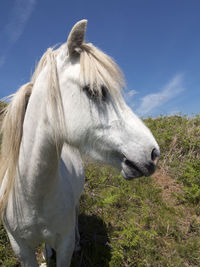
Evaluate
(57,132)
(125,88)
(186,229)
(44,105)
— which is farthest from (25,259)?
(186,229)

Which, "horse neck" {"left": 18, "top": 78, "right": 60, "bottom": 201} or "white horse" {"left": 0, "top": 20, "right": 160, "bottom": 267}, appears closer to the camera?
"white horse" {"left": 0, "top": 20, "right": 160, "bottom": 267}

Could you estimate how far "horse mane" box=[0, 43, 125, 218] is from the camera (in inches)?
49.6

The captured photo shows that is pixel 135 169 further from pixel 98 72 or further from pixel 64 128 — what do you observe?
pixel 98 72

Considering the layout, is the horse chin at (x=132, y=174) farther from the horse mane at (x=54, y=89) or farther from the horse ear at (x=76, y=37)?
the horse ear at (x=76, y=37)

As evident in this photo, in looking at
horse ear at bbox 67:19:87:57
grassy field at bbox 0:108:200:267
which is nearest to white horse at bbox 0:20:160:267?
horse ear at bbox 67:19:87:57

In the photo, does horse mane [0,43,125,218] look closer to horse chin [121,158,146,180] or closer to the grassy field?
horse chin [121,158,146,180]

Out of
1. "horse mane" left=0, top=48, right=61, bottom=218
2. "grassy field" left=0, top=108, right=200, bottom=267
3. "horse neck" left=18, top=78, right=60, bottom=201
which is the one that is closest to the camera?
"horse neck" left=18, top=78, right=60, bottom=201

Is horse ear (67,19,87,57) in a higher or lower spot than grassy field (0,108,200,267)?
higher

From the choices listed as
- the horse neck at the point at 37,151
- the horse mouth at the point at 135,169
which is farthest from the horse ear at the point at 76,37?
the horse mouth at the point at 135,169

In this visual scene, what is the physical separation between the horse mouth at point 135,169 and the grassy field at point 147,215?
32cm

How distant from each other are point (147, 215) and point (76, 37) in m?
3.25

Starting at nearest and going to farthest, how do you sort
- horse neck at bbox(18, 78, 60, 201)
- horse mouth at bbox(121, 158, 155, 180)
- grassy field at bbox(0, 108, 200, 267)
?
horse mouth at bbox(121, 158, 155, 180) < horse neck at bbox(18, 78, 60, 201) < grassy field at bbox(0, 108, 200, 267)

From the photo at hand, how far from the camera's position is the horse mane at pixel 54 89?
126 centimetres

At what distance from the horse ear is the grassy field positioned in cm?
101
